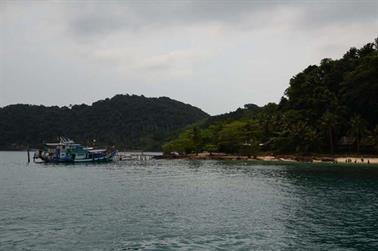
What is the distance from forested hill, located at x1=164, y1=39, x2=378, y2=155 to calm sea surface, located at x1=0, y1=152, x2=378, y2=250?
64.8 metres

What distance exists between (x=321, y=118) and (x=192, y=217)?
95241 millimetres

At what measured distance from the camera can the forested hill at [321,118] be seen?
12075 cm

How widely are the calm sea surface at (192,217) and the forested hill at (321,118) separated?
64.8 m

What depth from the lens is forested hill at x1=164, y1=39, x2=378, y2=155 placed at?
12075 centimetres

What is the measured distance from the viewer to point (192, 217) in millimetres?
36656

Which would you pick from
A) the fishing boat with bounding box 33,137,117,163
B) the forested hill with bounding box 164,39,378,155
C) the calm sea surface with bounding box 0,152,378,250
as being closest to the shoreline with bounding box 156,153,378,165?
the forested hill with bounding box 164,39,378,155

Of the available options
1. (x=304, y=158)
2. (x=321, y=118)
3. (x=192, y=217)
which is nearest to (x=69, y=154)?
(x=304, y=158)

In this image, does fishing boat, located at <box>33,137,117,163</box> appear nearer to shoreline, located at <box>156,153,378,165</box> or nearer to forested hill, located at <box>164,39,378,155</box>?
shoreline, located at <box>156,153,378,165</box>

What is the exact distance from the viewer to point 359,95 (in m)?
124

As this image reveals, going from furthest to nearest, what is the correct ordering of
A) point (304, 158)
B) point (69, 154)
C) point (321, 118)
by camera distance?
point (69, 154) → point (321, 118) → point (304, 158)

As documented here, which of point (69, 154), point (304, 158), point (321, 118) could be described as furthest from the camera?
point (69, 154)

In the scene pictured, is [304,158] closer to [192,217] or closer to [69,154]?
[69,154]

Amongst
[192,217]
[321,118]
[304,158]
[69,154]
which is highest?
[321,118]

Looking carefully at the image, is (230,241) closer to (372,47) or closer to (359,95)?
(359,95)
